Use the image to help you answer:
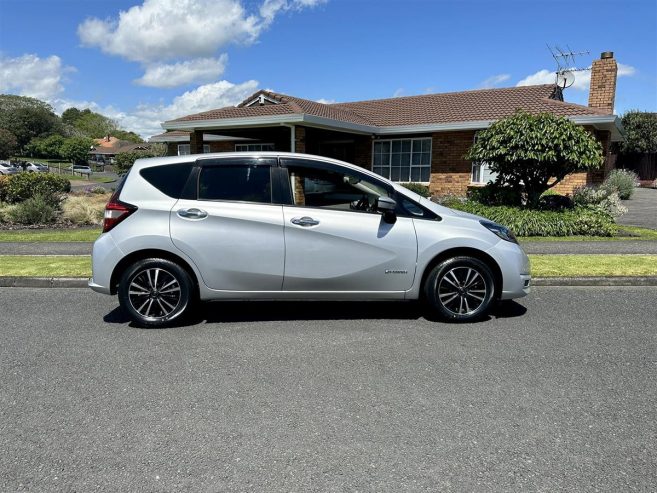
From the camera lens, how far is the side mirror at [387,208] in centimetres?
527

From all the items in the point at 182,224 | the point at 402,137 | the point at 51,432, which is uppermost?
the point at 402,137

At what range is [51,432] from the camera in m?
3.28

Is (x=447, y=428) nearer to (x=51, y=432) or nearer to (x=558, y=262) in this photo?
(x=51, y=432)

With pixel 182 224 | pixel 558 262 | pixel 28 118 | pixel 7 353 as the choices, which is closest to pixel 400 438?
pixel 182 224

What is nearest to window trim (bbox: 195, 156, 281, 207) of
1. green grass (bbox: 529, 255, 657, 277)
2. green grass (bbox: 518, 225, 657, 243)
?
green grass (bbox: 529, 255, 657, 277)

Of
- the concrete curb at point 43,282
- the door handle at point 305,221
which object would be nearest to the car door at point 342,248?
the door handle at point 305,221

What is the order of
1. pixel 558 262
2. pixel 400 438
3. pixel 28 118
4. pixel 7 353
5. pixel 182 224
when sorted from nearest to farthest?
pixel 400 438 < pixel 7 353 < pixel 182 224 < pixel 558 262 < pixel 28 118

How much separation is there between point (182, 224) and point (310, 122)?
12.0 m

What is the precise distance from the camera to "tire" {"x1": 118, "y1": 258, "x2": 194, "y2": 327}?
538 cm

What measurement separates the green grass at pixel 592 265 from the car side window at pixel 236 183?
14.0 ft

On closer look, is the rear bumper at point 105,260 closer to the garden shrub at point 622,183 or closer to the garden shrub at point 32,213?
the garden shrub at point 32,213

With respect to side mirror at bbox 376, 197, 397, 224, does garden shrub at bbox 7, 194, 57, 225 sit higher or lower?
lower

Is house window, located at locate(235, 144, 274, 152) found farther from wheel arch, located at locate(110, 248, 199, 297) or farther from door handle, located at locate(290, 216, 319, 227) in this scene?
door handle, located at locate(290, 216, 319, 227)

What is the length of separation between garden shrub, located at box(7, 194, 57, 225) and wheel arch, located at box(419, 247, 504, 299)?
42.7ft
